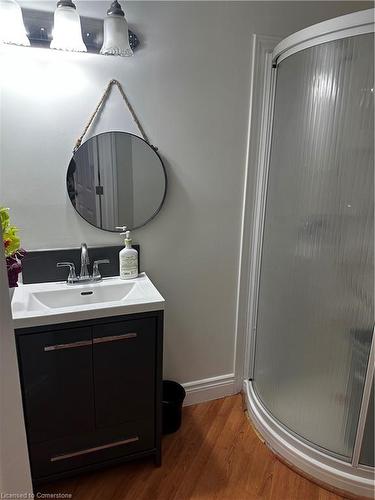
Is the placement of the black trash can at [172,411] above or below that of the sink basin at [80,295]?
below

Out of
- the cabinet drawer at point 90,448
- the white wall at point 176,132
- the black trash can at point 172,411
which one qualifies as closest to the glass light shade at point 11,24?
the white wall at point 176,132

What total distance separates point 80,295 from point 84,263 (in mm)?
159

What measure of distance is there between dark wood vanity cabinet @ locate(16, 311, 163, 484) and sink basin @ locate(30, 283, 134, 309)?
0.86 feet

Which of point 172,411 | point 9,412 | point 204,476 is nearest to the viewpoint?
point 9,412

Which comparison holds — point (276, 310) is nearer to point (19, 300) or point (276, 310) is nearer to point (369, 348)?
point (369, 348)

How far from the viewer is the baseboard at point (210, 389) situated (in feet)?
7.36

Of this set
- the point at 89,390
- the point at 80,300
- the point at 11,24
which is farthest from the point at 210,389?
the point at 11,24

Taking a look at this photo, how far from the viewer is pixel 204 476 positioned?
1764 millimetres

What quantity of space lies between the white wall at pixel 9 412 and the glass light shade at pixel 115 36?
1.17 metres

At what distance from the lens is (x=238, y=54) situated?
73.7 inches

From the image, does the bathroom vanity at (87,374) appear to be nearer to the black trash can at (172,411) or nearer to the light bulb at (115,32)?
the black trash can at (172,411)

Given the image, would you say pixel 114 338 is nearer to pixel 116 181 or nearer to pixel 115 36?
pixel 116 181

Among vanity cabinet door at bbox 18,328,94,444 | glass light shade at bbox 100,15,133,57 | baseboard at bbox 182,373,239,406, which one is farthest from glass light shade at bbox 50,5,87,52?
baseboard at bbox 182,373,239,406

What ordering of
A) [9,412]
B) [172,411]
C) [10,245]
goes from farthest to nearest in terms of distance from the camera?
1. [172,411]
2. [10,245]
3. [9,412]
